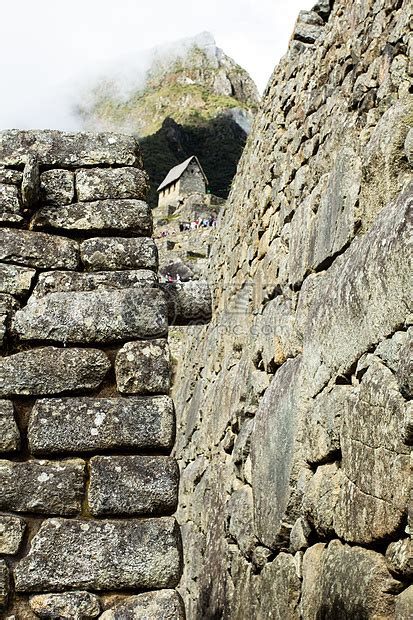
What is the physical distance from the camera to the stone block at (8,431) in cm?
371

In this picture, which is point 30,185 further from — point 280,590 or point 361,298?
point 280,590

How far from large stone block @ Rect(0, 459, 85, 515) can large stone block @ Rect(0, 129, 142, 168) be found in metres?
1.67

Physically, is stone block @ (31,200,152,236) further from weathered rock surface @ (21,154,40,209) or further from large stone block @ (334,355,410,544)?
large stone block @ (334,355,410,544)

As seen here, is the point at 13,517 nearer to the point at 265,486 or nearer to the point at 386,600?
the point at 386,600

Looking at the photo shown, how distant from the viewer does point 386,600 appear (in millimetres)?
3256

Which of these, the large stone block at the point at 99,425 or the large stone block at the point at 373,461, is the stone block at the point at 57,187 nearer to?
the large stone block at the point at 99,425

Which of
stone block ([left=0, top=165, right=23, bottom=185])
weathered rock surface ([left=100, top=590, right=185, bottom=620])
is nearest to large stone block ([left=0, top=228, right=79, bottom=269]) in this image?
stone block ([left=0, top=165, right=23, bottom=185])

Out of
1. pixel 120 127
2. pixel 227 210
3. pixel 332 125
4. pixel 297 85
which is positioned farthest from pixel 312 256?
pixel 120 127

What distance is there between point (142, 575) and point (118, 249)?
164cm

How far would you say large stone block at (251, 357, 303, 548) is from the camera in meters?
4.82

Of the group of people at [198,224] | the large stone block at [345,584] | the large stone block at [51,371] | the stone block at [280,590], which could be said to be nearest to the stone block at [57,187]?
the large stone block at [51,371]

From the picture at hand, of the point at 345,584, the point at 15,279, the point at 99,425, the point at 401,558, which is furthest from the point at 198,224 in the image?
the point at 401,558

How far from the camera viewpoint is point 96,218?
4227mm

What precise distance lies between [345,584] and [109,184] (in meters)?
2.37
